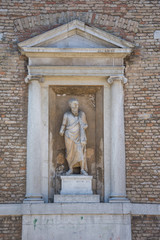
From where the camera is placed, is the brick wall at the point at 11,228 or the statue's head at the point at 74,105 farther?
the statue's head at the point at 74,105

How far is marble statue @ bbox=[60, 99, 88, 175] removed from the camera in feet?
32.5

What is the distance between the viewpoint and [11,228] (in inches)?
369

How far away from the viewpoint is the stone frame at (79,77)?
9.73 m

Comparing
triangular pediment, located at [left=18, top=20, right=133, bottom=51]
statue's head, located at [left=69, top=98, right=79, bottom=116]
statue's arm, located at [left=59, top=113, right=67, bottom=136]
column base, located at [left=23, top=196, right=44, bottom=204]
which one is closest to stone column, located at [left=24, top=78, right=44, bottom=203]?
column base, located at [left=23, top=196, right=44, bottom=204]

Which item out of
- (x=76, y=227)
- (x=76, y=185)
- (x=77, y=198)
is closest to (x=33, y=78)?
(x=76, y=185)

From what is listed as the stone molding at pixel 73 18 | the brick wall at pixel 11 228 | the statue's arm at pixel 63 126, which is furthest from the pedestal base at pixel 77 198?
the stone molding at pixel 73 18

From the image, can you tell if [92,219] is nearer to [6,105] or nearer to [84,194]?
[84,194]

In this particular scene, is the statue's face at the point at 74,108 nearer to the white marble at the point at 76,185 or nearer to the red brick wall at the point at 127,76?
the red brick wall at the point at 127,76

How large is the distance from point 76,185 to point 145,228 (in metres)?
1.72

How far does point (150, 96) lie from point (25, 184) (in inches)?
133

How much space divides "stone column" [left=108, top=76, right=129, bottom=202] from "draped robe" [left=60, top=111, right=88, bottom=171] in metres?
0.66

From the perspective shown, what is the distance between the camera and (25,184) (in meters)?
9.62

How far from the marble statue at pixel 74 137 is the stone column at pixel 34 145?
2.02 feet

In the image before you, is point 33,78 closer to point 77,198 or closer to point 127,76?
point 127,76
